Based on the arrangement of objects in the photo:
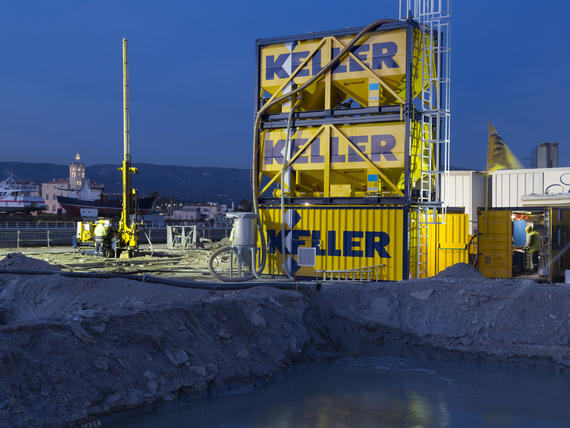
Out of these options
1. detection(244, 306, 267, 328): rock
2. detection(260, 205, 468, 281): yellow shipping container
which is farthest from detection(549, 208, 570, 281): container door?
detection(244, 306, 267, 328): rock

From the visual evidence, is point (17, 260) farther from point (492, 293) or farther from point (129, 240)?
point (492, 293)

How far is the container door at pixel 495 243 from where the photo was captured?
19703 mm

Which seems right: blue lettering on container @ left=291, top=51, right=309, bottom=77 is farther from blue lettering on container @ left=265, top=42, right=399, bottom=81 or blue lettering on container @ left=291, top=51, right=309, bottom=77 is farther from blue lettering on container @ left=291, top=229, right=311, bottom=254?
blue lettering on container @ left=291, top=229, right=311, bottom=254

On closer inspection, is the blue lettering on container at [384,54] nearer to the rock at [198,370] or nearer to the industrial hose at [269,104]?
the industrial hose at [269,104]

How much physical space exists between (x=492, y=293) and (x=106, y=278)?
35.1 ft

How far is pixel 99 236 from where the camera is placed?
31531 millimetres

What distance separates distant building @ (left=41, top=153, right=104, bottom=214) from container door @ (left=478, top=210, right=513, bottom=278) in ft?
283

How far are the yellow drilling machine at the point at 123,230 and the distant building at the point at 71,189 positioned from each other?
216 ft

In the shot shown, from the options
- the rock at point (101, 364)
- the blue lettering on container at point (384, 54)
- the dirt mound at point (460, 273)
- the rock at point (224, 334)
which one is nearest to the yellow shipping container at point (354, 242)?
the dirt mound at point (460, 273)

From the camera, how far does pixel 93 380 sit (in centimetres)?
930

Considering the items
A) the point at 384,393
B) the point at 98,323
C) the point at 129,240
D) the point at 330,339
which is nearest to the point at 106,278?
the point at 98,323

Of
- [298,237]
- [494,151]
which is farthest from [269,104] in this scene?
[494,151]

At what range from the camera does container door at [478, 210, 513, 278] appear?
1970 cm

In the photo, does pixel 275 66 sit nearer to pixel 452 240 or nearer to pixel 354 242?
pixel 354 242
